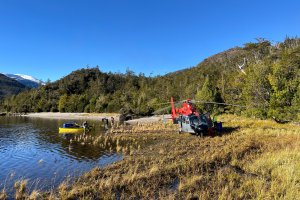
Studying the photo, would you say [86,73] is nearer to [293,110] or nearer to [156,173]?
[293,110]

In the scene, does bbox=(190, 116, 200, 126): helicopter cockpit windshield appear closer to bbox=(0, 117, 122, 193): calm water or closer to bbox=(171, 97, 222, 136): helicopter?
bbox=(171, 97, 222, 136): helicopter

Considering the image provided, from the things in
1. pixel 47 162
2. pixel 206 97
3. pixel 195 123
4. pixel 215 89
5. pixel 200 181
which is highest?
pixel 215 89

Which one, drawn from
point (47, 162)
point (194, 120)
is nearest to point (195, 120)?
point (194, 120)

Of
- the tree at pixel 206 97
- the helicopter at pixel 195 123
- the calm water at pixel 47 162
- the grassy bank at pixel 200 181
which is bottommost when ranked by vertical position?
the calm water at pixel 47 162

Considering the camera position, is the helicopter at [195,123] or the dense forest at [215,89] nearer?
the helicopter at [195,123]

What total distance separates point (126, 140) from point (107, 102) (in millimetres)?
68475

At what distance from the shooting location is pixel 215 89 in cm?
6159

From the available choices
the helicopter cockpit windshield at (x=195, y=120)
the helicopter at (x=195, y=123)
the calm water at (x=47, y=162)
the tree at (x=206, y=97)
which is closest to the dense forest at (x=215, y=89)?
the tree at (x=206, y=97)

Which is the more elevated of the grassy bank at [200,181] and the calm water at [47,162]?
the grassy bank at [200,181]

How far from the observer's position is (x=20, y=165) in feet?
62.9

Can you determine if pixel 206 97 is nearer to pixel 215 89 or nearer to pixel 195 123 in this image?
pixel 215 89

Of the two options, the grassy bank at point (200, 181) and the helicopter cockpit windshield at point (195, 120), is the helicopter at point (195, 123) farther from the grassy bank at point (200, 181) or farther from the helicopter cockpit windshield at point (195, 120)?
the grassy bank at point (200, 181)

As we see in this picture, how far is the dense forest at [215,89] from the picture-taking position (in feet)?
121

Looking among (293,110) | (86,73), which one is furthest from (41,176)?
(86,73)
